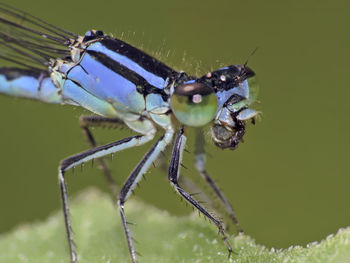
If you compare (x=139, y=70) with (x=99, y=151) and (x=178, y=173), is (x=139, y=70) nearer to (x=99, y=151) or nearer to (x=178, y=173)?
(x=99, y=151)

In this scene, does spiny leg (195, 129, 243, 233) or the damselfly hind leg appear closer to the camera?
the damselfly hind leg

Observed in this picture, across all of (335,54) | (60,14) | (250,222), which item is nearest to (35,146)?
(60,14)

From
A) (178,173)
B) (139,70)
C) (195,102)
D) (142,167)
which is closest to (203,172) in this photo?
(178,173)

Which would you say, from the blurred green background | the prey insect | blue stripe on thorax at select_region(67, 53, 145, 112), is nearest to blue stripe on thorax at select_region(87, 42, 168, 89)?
the prey insect

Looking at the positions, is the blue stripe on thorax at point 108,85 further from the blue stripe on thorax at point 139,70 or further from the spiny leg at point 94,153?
the spiny leg at point 94,153

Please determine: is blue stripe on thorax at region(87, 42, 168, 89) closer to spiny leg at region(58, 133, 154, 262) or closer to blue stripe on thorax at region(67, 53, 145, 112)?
blue stripe on thorax at region(67, 53, 145, 112)

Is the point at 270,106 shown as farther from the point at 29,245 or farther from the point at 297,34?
the point at 29,245
